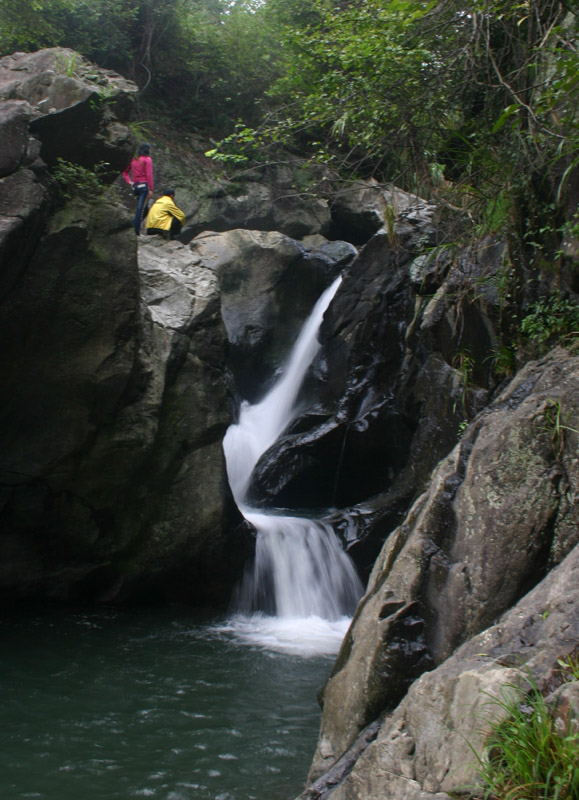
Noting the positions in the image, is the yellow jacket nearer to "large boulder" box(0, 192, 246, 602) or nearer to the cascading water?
"large boulder" box(0, 192, 246, 602)

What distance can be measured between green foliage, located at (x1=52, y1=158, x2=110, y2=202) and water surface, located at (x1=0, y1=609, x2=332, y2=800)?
16.3 ft

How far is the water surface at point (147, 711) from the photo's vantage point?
4.41 meters

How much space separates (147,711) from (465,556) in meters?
3.16

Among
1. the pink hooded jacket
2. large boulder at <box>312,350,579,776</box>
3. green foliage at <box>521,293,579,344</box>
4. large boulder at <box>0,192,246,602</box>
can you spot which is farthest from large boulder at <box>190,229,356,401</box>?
large boulder at <box>312,350,579,776</box>

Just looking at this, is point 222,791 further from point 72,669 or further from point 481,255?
point 481,255

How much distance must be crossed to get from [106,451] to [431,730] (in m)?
6.03

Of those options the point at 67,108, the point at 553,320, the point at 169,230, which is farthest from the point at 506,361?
the point at 169,230

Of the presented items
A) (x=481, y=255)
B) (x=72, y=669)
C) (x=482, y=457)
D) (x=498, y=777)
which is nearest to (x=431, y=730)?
(x=498, y=777)

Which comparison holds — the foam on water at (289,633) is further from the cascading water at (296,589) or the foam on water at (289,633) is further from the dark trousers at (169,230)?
the dark trousers at (169,230)

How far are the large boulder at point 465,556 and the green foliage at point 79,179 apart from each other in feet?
17.7

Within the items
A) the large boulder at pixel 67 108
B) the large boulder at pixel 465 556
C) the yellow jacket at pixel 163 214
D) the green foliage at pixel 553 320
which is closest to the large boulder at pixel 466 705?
the large boulder at pixel 465 556

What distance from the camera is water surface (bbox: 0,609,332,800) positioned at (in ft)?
14.5

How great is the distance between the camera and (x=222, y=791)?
4.34 metres

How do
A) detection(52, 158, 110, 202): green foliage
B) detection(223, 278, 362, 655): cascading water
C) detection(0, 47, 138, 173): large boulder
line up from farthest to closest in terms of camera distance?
detection(223, 278, 362, 655): cascading water, detection(52, 158, 110, 202): green foliage, detection(0, 47, 138, 173): large boulder
